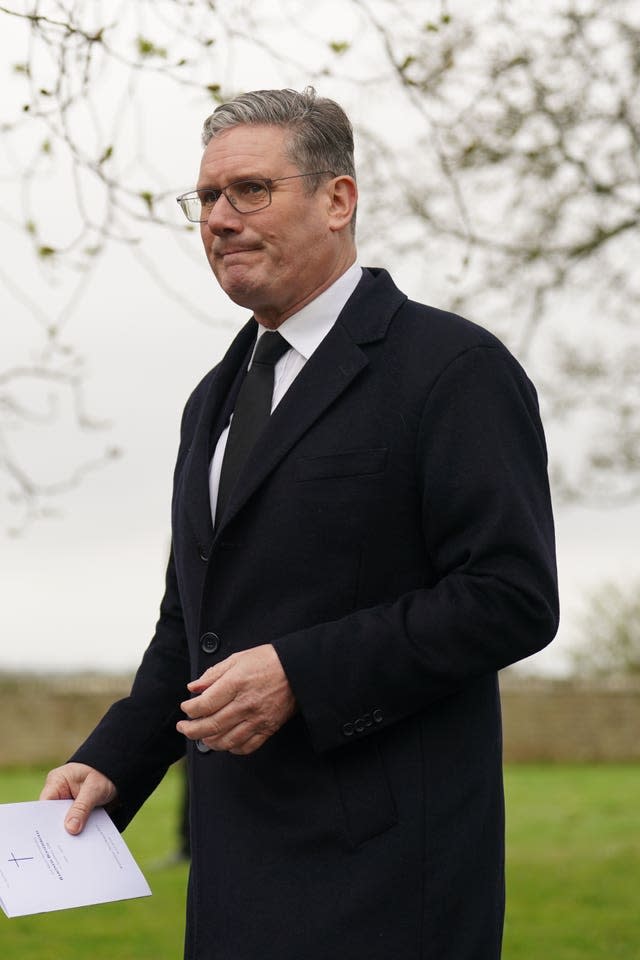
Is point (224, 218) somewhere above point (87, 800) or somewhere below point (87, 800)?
above

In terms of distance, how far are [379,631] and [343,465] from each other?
0.97 feet

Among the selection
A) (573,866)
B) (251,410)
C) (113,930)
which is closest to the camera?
(251,410)

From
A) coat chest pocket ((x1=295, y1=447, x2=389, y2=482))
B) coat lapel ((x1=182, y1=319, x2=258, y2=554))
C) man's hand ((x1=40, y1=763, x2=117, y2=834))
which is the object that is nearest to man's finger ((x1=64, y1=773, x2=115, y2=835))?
man's hand ((x1=40, y1=763, x2=117, y2=834))

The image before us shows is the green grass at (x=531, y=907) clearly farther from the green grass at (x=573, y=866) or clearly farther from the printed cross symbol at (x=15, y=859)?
the printed cross symbol at (x=15, y=859)

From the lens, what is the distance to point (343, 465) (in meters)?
2.35

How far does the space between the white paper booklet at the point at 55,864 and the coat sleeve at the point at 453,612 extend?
1.57 ft

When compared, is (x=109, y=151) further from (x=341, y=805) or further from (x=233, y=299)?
(x=341, y=805)

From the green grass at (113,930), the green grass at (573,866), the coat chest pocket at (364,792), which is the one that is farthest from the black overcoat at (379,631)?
the green grass at (113,930)

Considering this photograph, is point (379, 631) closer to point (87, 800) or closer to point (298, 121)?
point (87, 800)

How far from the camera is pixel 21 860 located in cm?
237

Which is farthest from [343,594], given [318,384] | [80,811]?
[80,811]

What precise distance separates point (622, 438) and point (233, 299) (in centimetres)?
812

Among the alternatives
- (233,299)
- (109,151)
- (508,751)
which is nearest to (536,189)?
(109,151)

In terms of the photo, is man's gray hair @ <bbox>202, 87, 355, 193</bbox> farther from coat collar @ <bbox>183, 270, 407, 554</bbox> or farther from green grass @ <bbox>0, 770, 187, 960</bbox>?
green grass @ <bbox>0, 770, 187, 960</bbox>
